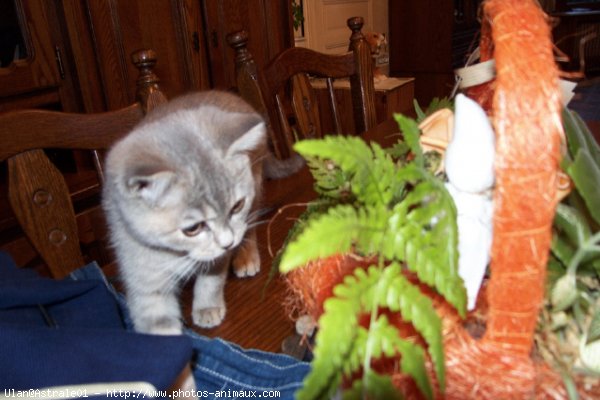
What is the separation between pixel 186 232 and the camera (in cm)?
80

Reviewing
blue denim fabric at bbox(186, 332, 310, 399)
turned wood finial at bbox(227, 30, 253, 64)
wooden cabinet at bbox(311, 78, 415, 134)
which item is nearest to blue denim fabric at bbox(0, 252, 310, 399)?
blue denim fabric at bbox(186, 332, 310, 399)

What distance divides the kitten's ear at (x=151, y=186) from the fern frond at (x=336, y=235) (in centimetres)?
41

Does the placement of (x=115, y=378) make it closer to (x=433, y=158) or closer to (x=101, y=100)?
(x=433, y=158)

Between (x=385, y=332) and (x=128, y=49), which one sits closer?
(x=385, y=332)

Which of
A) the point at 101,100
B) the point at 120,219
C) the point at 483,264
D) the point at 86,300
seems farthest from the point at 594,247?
the point at 101,100

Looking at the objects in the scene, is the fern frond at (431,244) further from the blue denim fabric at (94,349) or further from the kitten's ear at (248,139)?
the kitten's ear at (248,139)

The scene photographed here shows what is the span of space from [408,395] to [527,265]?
15 cm

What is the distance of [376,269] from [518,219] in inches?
4.4

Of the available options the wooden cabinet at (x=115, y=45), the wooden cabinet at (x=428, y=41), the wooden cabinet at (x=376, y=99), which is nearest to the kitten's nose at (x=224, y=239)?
the wooden cabinet at (x=115, y=45)

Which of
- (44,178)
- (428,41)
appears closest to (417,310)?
(44,178)

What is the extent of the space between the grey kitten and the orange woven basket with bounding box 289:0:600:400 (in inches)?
17.0

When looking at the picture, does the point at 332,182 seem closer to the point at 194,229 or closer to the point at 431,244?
the point at 431,244

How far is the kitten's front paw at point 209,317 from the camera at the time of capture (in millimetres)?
705

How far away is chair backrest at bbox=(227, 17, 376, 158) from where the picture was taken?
4.42 feet
